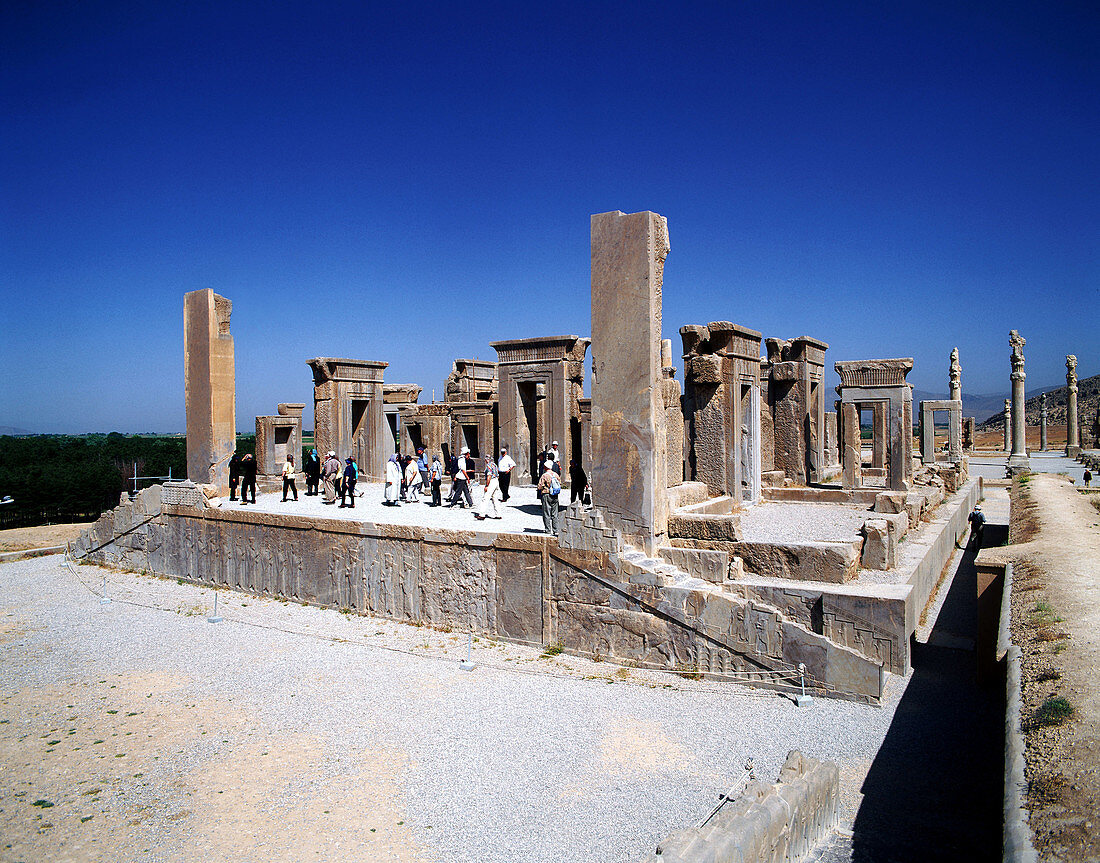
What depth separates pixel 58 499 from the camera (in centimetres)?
2705

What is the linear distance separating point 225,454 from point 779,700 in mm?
12319

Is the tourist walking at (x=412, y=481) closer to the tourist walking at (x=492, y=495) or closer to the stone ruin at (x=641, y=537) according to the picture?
the tourist walking at (x=492, y=495)

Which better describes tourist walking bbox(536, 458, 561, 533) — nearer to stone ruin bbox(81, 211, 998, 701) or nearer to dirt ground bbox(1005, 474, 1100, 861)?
stone ruin bbox(81, 211, 998, 701)

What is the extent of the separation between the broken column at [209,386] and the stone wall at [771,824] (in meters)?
13.2

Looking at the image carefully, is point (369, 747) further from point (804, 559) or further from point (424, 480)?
point (424, 480)

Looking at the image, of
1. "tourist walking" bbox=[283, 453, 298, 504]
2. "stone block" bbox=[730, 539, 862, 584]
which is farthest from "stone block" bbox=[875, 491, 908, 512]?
"tourist walking" bbox=[283, 453, 298, 504]

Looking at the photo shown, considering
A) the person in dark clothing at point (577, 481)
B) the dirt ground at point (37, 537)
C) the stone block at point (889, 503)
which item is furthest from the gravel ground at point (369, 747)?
the dirt ground at point (37, 537)

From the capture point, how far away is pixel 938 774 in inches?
242

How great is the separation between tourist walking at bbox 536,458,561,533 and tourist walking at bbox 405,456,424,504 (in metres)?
3.76

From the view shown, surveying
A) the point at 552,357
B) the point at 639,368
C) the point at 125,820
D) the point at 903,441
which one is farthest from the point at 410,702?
the point at 903,441

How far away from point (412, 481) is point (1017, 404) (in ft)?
80.5

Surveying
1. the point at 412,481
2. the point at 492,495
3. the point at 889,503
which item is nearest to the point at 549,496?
the point at 492,495

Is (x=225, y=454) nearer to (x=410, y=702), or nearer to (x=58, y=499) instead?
(x=410, y=702)

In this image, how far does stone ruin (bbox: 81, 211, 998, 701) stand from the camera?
833 cm
